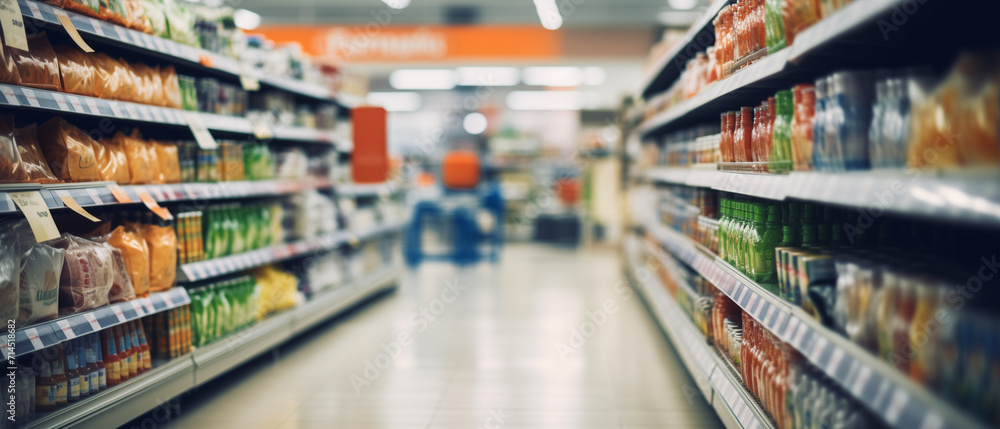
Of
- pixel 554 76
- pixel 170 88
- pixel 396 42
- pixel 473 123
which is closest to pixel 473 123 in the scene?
pixel 473 123

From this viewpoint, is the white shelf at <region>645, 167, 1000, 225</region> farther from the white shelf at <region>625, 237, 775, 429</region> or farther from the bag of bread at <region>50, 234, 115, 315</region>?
the bag of bread at <region>50, 234, 115, 315</region>

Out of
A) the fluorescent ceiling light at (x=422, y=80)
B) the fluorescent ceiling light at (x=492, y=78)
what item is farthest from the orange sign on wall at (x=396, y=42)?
the fluorescent ceiling light at (x=492, y=78)

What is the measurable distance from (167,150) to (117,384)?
1017 millimetres

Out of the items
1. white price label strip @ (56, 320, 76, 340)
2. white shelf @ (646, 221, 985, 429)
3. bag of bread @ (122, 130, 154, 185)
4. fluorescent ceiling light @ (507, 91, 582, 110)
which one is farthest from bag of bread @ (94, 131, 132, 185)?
fluorescent ceiling light @ (507, 91, 582, 110)

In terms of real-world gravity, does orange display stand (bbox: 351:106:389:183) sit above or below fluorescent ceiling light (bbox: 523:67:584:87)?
below

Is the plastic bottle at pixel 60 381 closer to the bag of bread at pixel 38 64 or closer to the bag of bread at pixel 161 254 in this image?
the bag of bread at pixel 161 254

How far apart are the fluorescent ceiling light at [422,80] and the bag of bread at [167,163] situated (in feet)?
31.3

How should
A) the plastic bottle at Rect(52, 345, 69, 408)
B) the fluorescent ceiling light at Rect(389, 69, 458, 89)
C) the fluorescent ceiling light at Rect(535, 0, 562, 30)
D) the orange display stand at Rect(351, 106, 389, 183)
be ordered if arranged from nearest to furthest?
1. the plastic bottle at Rect(52, 345, 69, 408)
2. the orange display stand at Rect(351, 106, 389, 183)
3. the fluorescent ceiling light at Rect(535, 0, 562, 30)
4. the fluorescent ceiling light at Rect(389, 69, 458, 89)

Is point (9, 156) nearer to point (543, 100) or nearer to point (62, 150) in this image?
point (62, 150)

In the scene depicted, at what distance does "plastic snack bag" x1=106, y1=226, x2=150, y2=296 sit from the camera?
2492mm

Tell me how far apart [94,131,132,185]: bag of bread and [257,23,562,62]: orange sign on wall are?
6.14m

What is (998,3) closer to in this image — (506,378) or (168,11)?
(506,378)

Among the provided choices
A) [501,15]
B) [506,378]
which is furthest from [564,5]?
[506,378]

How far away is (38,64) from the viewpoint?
6.88 feet
